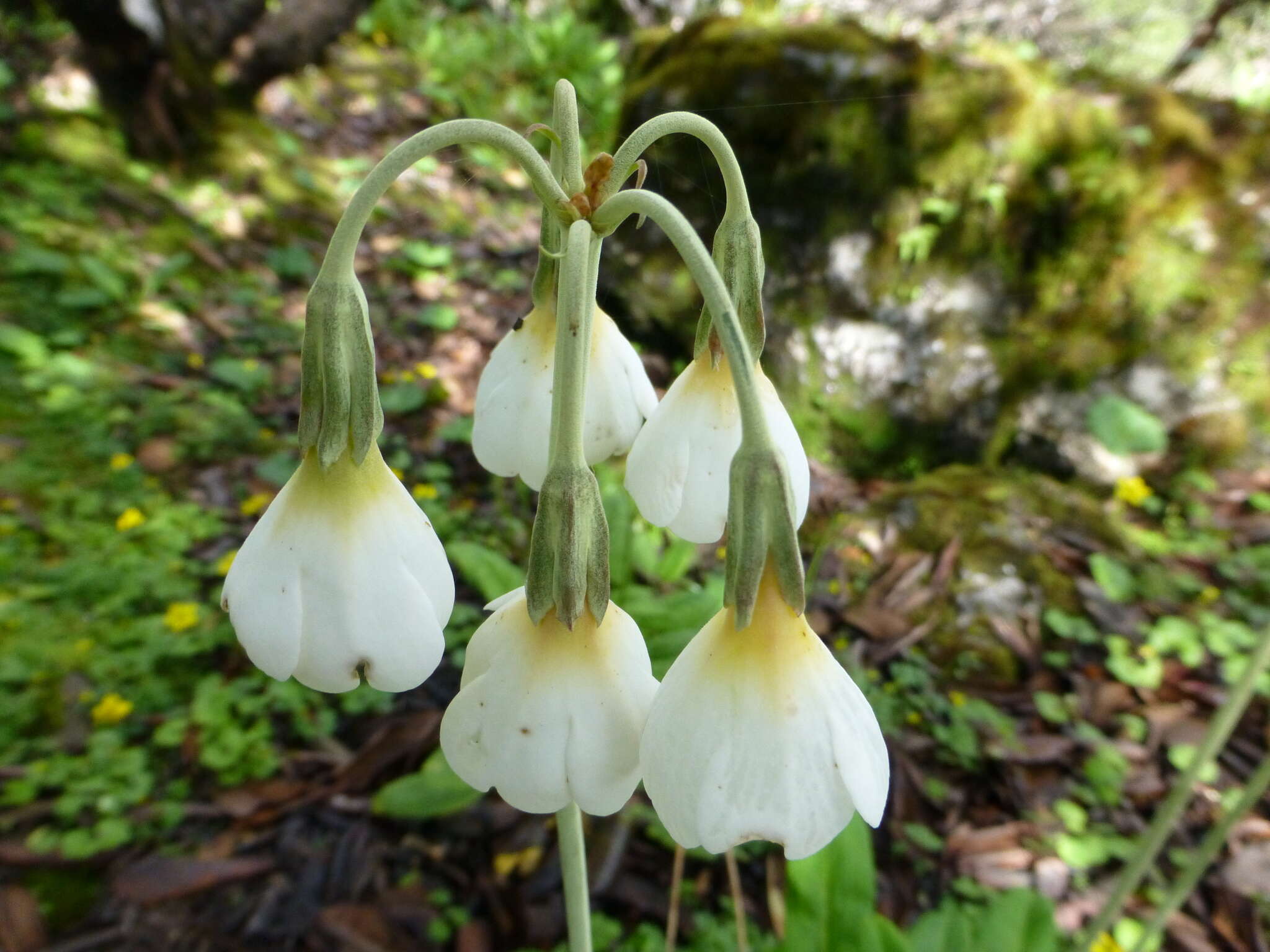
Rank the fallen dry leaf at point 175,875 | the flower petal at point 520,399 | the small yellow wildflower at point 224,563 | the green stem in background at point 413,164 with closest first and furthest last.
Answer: the green stem in background at point 413,164 → the flower petal at point 520,399 → the fallen dry leaf at point 175,875 → the small yellow wildflower at point 224,563

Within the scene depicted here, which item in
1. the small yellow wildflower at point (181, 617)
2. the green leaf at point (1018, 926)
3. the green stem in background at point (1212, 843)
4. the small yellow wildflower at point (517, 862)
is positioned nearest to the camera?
the green stem in background at point (1212, 843)

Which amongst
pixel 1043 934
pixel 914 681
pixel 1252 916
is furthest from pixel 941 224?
pixel 1043 934

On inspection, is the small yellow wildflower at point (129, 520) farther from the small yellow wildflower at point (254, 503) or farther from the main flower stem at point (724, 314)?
→ the main flower stem at point (724, 314)

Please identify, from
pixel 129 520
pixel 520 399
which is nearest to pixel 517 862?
pixel 520 399

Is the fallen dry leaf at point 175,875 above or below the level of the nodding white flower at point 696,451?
below

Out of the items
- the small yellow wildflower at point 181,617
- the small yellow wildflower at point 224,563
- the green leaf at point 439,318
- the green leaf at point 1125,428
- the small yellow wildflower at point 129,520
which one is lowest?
the small yellow wildflower at point 181,617

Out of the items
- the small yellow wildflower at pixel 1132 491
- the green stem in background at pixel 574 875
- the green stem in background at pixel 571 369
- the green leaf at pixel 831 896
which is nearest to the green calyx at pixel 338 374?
the green stem in background at pixel 571 369
